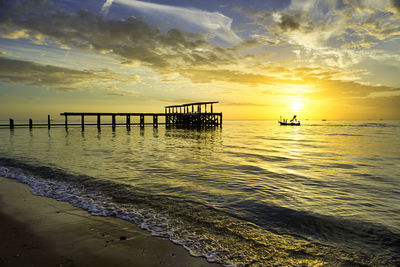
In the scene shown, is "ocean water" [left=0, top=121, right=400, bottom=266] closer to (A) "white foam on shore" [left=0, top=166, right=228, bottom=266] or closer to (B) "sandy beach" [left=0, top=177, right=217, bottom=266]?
(A) "white foam on shore" [left=0, top=166, right=228, bottom=266]

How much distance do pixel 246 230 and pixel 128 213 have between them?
281 cm

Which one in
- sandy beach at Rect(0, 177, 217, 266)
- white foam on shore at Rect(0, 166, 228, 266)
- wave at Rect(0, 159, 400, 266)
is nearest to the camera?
sandy beach at Rect(0, 177, 217, 266)

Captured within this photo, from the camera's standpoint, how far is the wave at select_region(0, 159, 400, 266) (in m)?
3.70

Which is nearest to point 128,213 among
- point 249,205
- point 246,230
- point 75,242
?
point 75,242

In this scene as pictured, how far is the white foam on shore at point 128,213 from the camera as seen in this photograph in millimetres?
3835

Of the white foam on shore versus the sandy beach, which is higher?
the sandy beach

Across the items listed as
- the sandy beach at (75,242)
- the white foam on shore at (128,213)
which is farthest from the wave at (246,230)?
the sandy beach at (75,242)

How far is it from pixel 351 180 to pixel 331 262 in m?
7.34

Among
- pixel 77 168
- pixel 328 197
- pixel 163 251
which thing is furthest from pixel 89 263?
pixel 77 168

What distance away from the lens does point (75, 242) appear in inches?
152

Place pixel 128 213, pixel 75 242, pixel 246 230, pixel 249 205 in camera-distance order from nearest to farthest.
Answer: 1. pixel 75 242
2. pixel 246 230
3. pixel 128 213
4. pixel 249 205

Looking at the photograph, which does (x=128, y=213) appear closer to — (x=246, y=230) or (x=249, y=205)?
(x=246, y=230)

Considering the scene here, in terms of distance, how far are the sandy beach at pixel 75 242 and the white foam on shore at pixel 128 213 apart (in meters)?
0.19

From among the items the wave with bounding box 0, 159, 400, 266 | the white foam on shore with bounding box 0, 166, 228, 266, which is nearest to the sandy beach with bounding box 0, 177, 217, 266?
the white foam on shore with bounding box 0, 166, 228, 266
